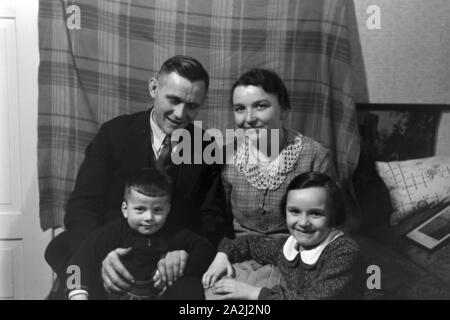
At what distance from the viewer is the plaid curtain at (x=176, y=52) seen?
5.76 ft

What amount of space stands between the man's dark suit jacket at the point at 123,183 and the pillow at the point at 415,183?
1.86ft

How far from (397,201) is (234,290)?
2.02 ft

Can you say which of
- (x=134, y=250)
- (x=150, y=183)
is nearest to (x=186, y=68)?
(x=150, y=183)

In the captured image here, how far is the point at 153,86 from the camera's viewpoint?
1758 mm

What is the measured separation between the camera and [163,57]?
1763 mm

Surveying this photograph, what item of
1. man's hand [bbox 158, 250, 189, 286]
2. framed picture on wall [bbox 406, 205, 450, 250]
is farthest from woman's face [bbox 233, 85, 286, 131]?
framed picture on wall [bbox 406, 205, 450, 250]

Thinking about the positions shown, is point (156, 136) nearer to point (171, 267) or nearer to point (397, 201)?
point (171, 267)

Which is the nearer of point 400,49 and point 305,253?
point 305,253
